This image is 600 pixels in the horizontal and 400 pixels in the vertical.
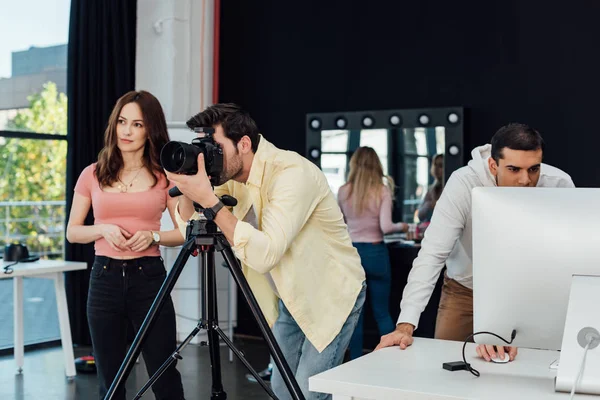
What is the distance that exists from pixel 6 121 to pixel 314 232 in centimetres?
408

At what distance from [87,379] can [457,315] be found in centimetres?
275

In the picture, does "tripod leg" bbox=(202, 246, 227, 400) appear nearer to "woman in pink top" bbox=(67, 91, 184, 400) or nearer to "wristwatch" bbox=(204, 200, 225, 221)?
"wristwatch" bbox=(204, 200, 225, 221)

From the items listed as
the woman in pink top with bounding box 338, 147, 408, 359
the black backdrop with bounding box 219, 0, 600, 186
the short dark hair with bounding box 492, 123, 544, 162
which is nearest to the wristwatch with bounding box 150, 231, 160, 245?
the short dark hair with bounding box 492, 123, 544, 162

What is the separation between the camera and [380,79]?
19.3 feet

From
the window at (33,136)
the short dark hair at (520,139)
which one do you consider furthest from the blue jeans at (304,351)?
the window at (33,136)

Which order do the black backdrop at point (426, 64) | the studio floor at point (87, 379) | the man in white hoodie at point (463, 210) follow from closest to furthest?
the man in white hoodie at point (463, 210) < the studio floor at point (87, 379) < the black backdrop at point (426, 64)

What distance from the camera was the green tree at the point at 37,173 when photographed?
584 centimetres

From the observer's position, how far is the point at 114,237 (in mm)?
2857

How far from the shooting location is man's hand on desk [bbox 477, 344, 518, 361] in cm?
217

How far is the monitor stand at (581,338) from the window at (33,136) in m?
4.84

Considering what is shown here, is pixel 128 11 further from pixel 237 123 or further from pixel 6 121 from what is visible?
pixel 237 123

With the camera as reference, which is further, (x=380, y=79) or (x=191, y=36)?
(x=191, y=36)

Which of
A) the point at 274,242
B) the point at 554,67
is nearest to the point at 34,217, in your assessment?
the point at 554,67

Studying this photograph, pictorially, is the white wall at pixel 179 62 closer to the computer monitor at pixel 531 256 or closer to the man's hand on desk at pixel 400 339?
the man's hand on desk at pixel 400 339
